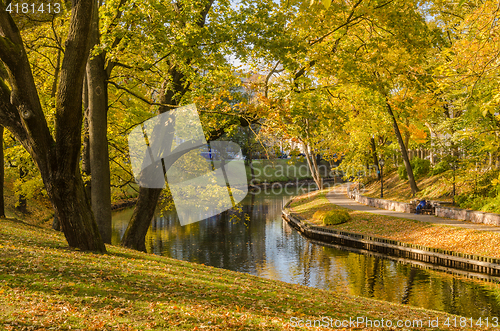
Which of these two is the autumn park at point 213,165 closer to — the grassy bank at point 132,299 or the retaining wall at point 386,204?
the grassy bank at point 132,299

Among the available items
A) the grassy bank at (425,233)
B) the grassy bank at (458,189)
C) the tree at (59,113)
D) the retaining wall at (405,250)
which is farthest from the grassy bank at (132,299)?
the grassy bank at (458,189)

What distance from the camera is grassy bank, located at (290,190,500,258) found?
1651cm

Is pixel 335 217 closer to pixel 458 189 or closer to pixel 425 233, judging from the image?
pixel 425 233

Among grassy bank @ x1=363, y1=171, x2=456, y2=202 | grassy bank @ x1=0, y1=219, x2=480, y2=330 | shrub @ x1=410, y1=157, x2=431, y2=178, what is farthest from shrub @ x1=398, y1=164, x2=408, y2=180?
grassy bank @ x1=0, y1=219, x2=480, y2=330

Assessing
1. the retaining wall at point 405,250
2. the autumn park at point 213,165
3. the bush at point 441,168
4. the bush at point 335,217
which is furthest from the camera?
the bush at point 441,168

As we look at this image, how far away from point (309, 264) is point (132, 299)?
13.3 m

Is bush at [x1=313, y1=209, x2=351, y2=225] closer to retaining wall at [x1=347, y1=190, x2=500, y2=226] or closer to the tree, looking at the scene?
retaining wall at [x1=347, y1=190, x2=500, y2=226]

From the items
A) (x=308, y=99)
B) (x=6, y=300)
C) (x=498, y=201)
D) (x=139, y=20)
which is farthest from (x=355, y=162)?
(x=6, y=300)

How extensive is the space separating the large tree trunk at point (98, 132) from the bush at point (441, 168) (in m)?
24.6

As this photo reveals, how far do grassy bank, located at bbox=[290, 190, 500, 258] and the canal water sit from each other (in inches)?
75.2

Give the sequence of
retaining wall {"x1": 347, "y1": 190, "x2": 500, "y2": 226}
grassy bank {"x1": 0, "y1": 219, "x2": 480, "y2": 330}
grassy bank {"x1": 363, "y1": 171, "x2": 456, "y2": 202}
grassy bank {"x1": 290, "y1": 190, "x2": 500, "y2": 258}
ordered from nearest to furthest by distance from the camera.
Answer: grassy bank {"x1": 0, "y1": 219, "x2": 480, "y2": 330}, grassy bank {"x1": 290, "y1": 190, "x2": 500, "y2": 258}, retaining wall {"x1": 347, "y1": 190, "x2": 500, "y2": 226}, grassy bank {"x1": 363, "y1": 171, "x2": 456, "y2": 202}

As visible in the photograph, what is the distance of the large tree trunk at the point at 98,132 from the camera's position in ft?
36.3

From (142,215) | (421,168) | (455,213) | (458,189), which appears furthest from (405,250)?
(421,168)

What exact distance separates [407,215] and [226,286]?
1903 centimetres
